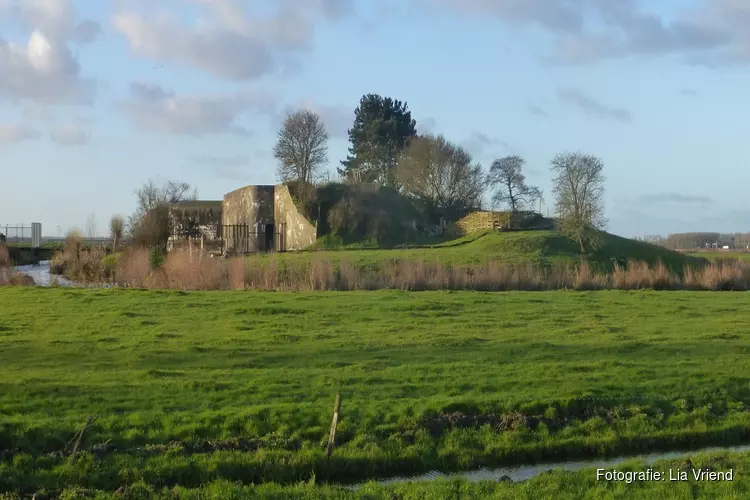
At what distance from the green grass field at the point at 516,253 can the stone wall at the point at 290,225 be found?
10.1 meters

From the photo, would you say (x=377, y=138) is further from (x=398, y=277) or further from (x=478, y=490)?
(x=478, y=490)

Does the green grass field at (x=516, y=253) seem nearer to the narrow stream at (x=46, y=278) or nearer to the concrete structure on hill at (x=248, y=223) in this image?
the narrow stream at (x=46, y=278)

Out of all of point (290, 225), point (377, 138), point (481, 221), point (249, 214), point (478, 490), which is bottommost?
point (478, 490)

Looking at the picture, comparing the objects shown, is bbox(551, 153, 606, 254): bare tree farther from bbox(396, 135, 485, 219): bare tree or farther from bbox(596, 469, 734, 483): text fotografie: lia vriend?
bbox(596, 469, 734, 483): text fotografie: lia vriend

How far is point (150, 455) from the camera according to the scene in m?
9.23

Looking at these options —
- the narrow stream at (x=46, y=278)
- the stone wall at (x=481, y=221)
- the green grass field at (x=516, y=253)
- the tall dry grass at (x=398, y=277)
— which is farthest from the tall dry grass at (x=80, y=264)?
the stone wall at (x=481, y=221)

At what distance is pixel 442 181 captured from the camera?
205 feet

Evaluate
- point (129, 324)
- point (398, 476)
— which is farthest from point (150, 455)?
point (129, 324)

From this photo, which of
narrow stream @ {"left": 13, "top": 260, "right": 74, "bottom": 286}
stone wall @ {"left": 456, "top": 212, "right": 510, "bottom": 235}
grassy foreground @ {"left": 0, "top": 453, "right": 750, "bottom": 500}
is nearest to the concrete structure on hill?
narrow stream @ {"left": 13, "top": 260, "right": 74, "bottom": 286}

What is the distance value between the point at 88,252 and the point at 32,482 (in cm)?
4188

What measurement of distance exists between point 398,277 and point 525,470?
20.8 metres

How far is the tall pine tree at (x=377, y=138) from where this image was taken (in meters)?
73.6

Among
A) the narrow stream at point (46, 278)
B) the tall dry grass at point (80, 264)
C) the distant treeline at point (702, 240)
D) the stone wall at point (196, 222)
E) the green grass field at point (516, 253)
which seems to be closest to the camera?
the narrow stream at point (46, 278)

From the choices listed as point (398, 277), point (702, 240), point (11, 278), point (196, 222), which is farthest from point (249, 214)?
point (702, 240)
